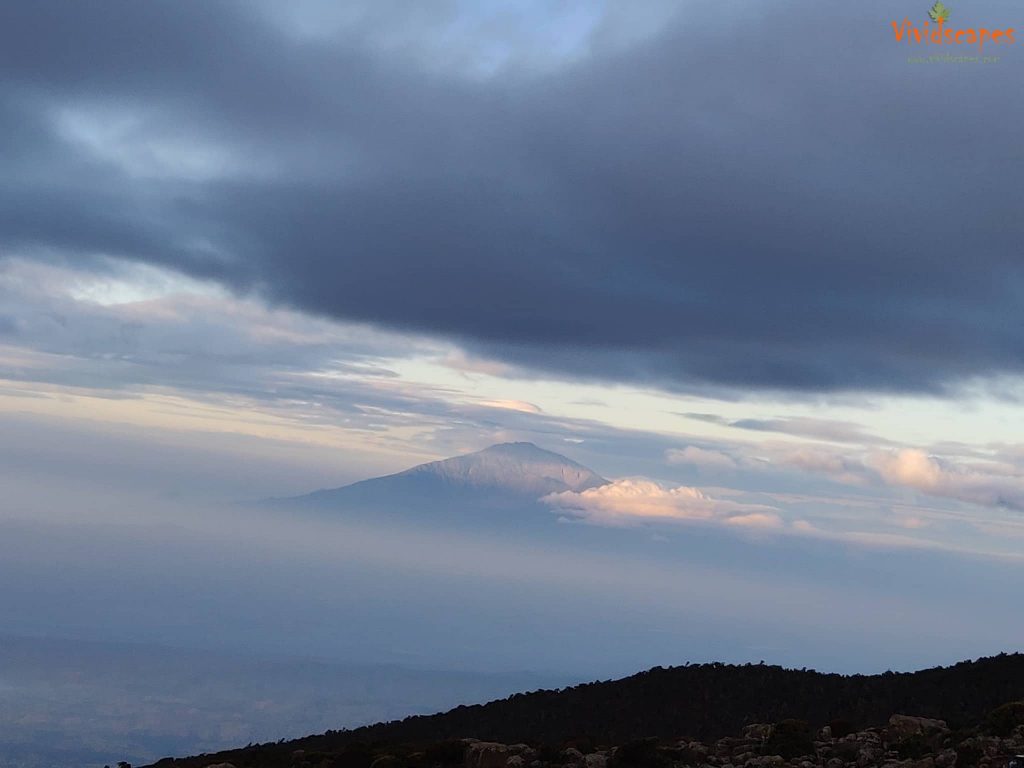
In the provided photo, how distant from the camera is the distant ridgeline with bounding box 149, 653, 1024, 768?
Answer: 41.0 metres

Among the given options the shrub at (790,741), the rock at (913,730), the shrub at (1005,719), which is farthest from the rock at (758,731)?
the shrub at (1005,719)

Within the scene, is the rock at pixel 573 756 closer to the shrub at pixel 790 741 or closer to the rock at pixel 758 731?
the shrub at pixel 790 741

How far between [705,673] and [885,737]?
2109cm

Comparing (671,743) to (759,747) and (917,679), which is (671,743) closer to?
(759,747)

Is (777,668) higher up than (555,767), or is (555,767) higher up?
(777,668)

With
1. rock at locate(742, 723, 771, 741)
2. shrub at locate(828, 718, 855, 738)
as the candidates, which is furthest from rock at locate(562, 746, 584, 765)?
shrub at locate(828, 718, 855, 738)

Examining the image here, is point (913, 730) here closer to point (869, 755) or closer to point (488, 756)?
point (869, 755)

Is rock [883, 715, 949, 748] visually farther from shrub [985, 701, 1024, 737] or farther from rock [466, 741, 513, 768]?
rock [466, 741, 513, 768]

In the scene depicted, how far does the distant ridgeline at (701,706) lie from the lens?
41.0 meters

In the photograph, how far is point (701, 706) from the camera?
47344mm

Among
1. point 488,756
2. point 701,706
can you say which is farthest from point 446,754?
point 701,706

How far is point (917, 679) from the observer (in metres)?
47.0

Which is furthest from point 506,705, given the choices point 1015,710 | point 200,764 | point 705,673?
point 1015,710

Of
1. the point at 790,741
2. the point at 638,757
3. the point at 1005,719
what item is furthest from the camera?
the point at 790,741
